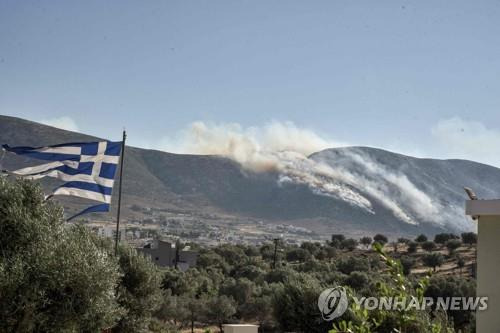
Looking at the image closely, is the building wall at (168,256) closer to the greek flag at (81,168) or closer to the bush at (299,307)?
the bush at (299,307)

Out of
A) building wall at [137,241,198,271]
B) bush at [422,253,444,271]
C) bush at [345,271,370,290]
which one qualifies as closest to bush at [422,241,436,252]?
bush at [422,253,444,271]

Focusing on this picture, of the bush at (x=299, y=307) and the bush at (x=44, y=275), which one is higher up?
the bush at (x=44, y=275)

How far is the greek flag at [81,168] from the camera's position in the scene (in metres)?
18.2

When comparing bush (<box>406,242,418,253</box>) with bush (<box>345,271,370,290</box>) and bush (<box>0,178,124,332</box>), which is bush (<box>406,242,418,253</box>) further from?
bush (<box>0,178,124,332</box>)

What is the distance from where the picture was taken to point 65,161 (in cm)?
1845

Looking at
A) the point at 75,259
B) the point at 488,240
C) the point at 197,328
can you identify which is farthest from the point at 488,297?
the point at 197,328

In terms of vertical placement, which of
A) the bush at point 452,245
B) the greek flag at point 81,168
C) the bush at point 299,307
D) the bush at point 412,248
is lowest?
the bush at point 299,307

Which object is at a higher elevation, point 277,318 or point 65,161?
point 65,161

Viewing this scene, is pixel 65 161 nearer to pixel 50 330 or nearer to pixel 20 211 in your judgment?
pixel 20 211

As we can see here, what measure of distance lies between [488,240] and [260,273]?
38.9m

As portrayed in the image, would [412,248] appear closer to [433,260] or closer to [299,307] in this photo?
[433,260]

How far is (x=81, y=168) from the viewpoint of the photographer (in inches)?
730

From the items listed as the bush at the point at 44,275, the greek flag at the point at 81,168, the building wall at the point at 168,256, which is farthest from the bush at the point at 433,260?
the bush at the point at 44,275

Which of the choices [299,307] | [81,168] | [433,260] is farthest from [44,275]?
[433,260]
